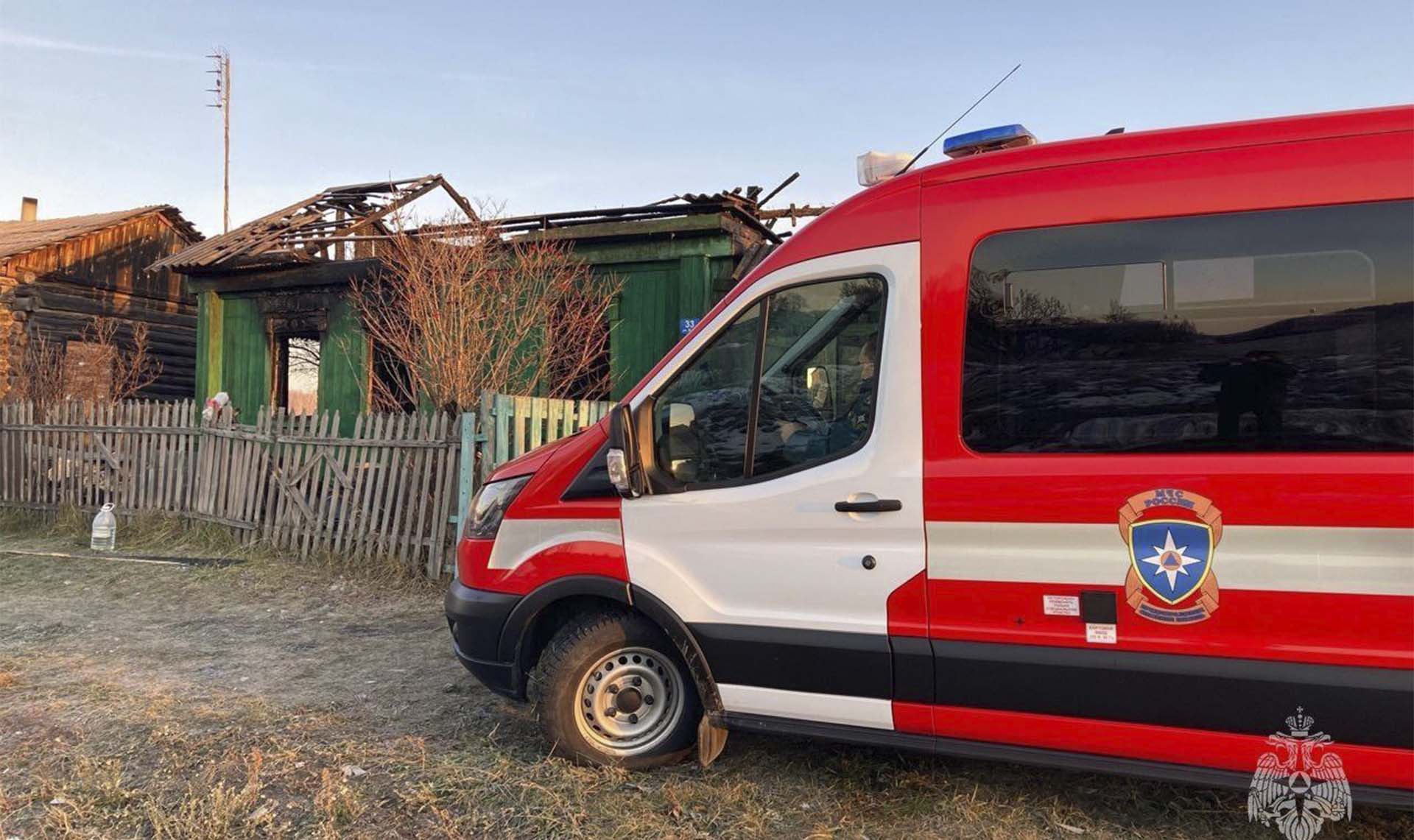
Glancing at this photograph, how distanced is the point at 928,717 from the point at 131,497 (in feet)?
32.8

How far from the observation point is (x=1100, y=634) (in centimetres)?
262

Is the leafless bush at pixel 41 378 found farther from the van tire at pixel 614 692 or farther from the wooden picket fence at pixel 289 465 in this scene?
the van tire at pixel 614 692

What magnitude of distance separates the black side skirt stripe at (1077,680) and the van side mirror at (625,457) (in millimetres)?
592

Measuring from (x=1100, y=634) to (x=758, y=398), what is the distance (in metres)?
1.39

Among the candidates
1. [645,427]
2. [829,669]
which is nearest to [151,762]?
[645,427]

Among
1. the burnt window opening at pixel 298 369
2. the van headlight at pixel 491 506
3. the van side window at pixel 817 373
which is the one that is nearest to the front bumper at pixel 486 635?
the van headlight at pixel 491 506

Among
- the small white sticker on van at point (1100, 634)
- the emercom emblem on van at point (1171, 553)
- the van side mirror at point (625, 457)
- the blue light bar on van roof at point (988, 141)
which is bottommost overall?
the small white sticker on van at point (1100, 634)

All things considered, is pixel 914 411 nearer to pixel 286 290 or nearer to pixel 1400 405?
pixel 1400 405


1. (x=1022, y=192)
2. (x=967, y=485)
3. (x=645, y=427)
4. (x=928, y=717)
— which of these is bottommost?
(x=928, y=717)

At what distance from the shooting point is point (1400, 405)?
2361mm

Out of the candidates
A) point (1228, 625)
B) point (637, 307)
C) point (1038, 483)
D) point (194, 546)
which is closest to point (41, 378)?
point (194, 546)

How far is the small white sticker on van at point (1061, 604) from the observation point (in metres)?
2.65

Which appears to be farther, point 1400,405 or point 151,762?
point 151,762

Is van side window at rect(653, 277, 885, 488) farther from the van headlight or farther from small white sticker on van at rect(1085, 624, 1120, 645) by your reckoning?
small white sticker on van at rect(1085, 624, 1120, 645)
